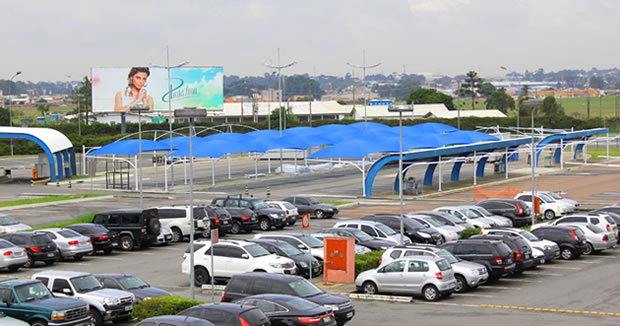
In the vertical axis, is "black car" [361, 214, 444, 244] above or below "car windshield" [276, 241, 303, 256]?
below

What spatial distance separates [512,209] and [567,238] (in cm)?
947

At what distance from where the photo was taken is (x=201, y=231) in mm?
36344

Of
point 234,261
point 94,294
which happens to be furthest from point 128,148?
point 94,294

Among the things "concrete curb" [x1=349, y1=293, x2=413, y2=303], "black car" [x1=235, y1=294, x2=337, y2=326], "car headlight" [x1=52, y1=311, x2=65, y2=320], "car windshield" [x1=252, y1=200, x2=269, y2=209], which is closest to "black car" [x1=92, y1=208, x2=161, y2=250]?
"car windshield" [x1=252, y1=200, x2=269, y2=209]

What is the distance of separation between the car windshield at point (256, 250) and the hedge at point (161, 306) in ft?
20.0

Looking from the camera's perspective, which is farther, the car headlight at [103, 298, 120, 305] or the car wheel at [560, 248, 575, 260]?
the car wheel at [560, 248, 575, 260]

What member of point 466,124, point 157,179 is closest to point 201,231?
point 157,179

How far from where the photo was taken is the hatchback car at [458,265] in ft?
78.3

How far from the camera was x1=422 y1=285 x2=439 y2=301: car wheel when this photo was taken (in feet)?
74.2

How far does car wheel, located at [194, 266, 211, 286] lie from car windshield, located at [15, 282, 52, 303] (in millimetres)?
6697

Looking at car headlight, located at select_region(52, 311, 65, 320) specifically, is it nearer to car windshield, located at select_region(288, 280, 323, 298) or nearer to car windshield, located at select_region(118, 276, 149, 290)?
car windshield, located at select_region(118, 276, 149, 290)

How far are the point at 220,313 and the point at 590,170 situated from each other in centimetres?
6235

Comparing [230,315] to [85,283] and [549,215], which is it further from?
[549,215]

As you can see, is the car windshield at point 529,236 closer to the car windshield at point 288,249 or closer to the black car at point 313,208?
the car windshield at point 288,249
